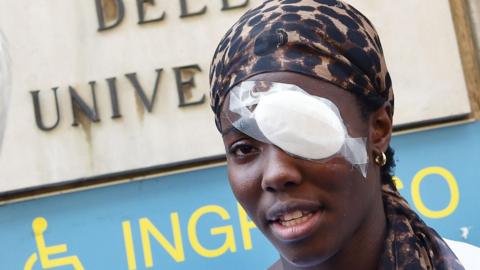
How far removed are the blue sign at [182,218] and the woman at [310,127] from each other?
5.85 feet

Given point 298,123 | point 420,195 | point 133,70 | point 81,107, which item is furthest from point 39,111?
point 298,123

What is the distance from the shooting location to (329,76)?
169 cm

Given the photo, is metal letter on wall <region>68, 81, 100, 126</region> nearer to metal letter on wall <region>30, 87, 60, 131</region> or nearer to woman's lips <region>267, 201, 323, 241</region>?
metal letter on wall <region>30, 87, 60, 131</region>

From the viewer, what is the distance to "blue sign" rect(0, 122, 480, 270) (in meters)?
3.55

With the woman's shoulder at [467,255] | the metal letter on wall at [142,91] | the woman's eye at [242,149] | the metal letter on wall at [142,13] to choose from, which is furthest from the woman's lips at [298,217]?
the metal letter on wall at [142,13]

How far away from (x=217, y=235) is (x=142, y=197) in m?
0.36

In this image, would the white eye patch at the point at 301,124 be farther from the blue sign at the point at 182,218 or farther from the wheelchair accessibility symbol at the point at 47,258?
the wheelchair accessibility symbol at the point at 47,258

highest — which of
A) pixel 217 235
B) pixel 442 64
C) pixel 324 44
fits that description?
pixel 324 44

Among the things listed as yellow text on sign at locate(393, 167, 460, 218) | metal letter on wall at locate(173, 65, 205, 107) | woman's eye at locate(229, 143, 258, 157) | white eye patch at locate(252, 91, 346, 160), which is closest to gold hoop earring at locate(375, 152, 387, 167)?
white eye patch at locate(252, 91, 346, 160)

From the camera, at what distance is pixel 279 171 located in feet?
5.41

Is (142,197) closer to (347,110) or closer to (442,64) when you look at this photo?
(442,64)

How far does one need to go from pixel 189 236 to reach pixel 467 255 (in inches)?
72.4

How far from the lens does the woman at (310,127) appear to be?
1673 mm

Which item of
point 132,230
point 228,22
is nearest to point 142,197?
point 132,230
